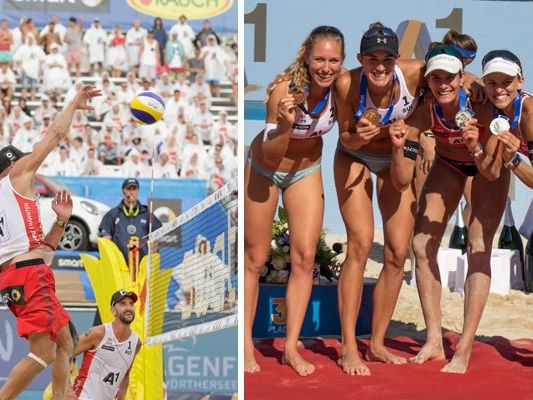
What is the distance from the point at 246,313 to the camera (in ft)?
18.1

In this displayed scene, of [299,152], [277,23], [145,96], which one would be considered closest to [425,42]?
[277,23]

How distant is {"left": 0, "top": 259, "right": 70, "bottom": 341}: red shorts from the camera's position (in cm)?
489

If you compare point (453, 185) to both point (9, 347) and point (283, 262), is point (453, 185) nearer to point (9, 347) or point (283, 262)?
point (283, 262)

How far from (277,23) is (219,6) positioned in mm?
6383

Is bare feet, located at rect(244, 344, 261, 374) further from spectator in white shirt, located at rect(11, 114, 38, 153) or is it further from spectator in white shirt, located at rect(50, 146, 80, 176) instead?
spectator in white shirt, located at rect(11, 114, 38, 153)

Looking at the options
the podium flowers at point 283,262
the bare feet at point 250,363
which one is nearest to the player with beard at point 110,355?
the bare feet at point 250,363

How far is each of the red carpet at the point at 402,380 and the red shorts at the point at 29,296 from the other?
3.47 ft

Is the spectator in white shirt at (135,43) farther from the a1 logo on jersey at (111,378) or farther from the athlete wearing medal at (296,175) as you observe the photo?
the athlete wearing medal at (296,175)

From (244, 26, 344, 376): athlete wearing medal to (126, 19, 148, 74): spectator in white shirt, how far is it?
9.66 metres

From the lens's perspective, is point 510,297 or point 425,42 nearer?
point 510,297

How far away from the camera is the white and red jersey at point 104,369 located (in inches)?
229

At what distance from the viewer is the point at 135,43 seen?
14.9 meters

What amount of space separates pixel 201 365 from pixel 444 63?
103 inches

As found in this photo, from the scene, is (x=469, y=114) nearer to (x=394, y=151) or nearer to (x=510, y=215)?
(x=394, y=151)
